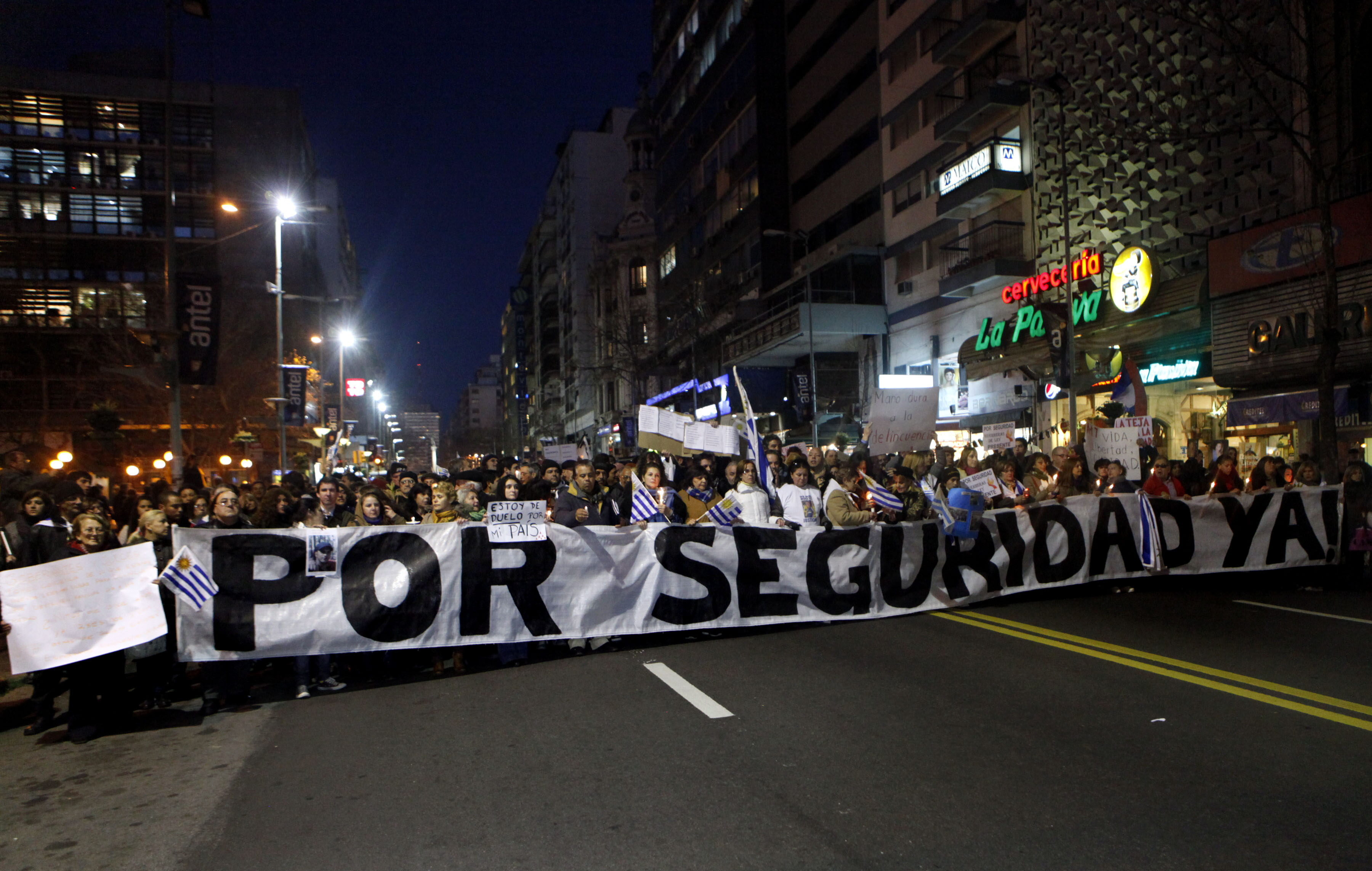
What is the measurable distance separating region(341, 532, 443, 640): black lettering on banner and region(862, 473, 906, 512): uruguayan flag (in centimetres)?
476

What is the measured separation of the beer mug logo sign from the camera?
2220 centimetres

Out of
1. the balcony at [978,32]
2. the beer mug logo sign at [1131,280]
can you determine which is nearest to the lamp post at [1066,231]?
the beer mug logo sign at [1131,280]

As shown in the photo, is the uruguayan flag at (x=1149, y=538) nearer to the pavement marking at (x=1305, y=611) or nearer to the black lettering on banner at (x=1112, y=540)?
the black lettering on banner at (x=1112, y=540)

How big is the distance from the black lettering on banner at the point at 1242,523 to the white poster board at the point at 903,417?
6.28 metres

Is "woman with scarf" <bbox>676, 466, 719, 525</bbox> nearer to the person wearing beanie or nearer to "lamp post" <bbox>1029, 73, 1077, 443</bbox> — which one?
the person wearing beanie

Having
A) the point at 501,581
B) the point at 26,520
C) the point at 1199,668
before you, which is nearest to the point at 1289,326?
the point at 1199,668

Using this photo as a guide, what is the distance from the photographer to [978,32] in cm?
2878

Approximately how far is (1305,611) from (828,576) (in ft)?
15.2

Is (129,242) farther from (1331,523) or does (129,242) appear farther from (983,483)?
(1331,523)

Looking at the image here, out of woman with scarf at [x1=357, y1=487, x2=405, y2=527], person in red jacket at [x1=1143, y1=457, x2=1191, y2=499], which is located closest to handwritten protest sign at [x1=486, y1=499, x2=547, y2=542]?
woman with scarf at [x1=357, y1=487, x2=405, y2=527]

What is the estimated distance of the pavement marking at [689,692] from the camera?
639 centimetres

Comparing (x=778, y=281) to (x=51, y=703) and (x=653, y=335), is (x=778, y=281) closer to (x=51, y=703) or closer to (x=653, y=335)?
(x=653, y=335)

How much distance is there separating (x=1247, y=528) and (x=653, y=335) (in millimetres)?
53483

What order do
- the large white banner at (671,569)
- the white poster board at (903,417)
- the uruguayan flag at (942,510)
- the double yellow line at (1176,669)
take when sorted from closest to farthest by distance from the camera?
1. the double yellow line at (1176,669)
2. the large white banner at (671,569)
3. the uruguayan flag at (942,510)
4. the white poster board at (903,417)
